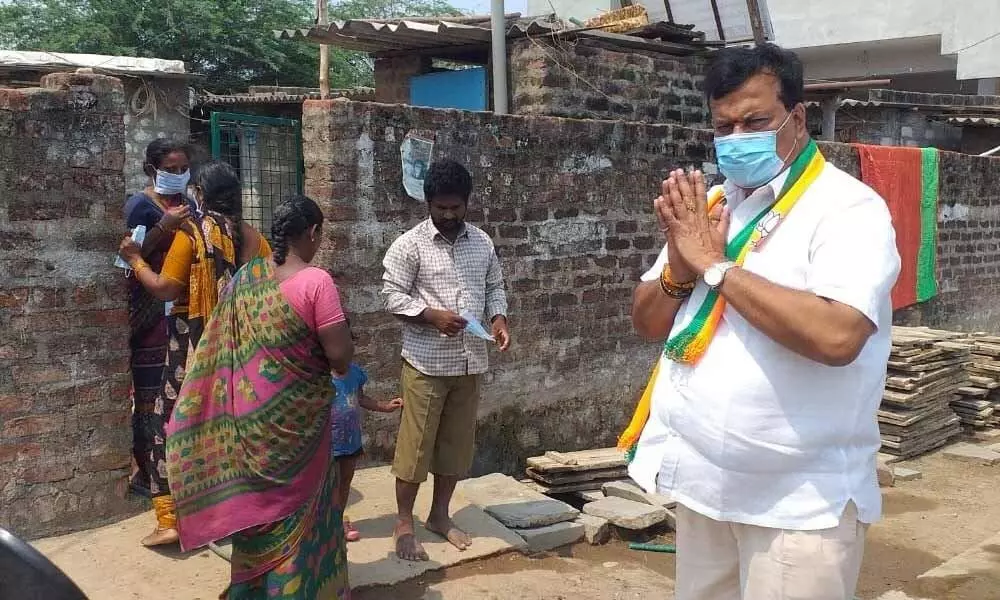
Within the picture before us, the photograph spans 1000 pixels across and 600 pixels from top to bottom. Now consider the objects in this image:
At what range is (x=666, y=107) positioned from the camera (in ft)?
25.0

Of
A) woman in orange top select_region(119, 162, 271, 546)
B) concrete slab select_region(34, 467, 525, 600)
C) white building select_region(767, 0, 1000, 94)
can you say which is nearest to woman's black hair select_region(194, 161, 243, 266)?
woman in orange top select_region(119, 162, 271, 546)

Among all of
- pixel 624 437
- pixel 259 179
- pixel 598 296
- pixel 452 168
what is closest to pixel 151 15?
pixel 259 179

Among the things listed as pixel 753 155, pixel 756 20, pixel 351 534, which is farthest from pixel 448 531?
pixel 756 20

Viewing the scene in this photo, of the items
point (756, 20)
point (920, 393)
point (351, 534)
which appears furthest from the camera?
point (756, 20)

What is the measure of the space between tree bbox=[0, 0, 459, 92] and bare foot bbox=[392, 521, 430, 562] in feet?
49.7

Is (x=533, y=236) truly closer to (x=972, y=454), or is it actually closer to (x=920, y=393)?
(x=920, y=393)

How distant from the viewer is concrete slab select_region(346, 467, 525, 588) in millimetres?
3860

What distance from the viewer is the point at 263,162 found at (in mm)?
7250

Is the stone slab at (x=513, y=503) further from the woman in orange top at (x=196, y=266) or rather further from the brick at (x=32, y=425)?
the brick at (x=32, y=425)

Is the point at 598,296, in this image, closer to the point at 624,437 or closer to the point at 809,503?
the point at 624,437

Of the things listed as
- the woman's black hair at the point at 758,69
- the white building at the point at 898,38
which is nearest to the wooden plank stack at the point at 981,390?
the woman's black hair at the point at 758,69

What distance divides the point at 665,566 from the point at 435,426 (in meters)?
1.44

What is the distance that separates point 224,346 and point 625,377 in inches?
151

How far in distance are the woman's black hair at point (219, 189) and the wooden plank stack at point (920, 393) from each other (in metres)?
5.24
